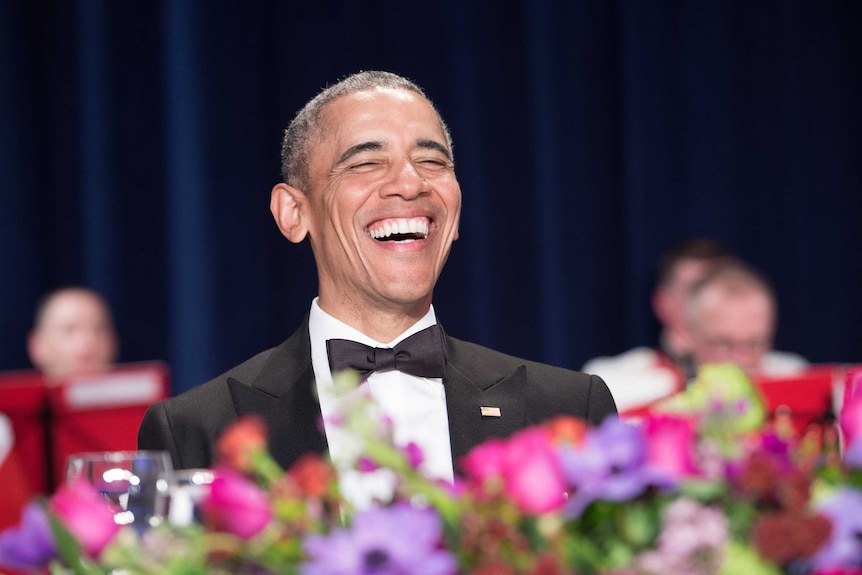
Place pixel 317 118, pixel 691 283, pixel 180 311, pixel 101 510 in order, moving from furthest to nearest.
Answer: pixel 180 311 → pixel 691 283 → pixel 317 118 → pixel 101 510

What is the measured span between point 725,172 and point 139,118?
231 centimetres

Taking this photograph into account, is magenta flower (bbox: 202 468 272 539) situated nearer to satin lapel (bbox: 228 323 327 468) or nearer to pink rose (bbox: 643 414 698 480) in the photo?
pink rose (bbox: 643 414 698 480)

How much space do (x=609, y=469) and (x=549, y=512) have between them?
0.14 ft

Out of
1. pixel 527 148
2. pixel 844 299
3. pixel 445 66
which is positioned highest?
pixel 445 66

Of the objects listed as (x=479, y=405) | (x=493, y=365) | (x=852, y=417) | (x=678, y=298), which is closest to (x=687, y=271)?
(x=678, y=298)

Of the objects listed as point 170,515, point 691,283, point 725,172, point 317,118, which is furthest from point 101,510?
point 725,172

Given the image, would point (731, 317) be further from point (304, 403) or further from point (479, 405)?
point (304, 403)

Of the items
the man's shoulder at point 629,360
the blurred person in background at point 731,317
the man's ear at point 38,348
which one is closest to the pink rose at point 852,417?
the blurred person in background at point 731,317

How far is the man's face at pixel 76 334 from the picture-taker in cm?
432

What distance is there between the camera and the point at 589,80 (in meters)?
4.70

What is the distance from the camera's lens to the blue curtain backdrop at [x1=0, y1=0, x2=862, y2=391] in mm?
4512

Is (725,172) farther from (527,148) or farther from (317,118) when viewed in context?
(317,118)

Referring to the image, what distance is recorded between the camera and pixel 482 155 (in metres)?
4.61

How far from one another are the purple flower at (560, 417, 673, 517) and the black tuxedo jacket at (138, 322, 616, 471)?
105 centimetres
